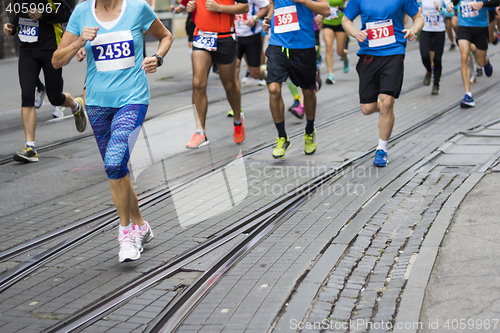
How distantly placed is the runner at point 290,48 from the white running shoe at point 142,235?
2.81 m

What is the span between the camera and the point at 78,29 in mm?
4316

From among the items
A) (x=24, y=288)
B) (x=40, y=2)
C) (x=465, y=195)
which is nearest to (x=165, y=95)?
(x=40, y=2)

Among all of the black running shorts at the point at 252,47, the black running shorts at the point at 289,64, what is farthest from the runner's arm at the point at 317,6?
the black running shorts at the point at 252,47

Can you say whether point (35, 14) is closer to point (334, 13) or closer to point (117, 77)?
point (117, 77)

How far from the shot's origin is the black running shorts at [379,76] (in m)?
6.66

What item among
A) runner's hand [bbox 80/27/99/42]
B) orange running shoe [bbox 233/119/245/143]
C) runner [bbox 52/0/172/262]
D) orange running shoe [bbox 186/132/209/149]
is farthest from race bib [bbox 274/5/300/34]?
runner's hand [bbox 80/27/99/42]

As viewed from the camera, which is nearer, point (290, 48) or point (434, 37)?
point (290, 48)

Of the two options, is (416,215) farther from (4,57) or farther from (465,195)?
(4,57)

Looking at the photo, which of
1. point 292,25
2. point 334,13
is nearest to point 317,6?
point 292,25

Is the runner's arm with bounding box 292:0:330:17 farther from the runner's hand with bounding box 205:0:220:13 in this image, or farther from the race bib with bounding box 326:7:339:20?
the race bib with bounding box 326:7:339:20

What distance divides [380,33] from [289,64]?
3.39 ft

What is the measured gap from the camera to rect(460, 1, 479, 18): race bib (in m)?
10.1

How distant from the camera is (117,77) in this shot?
4328 millimetres

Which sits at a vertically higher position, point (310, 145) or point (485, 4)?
point (485, 4)
